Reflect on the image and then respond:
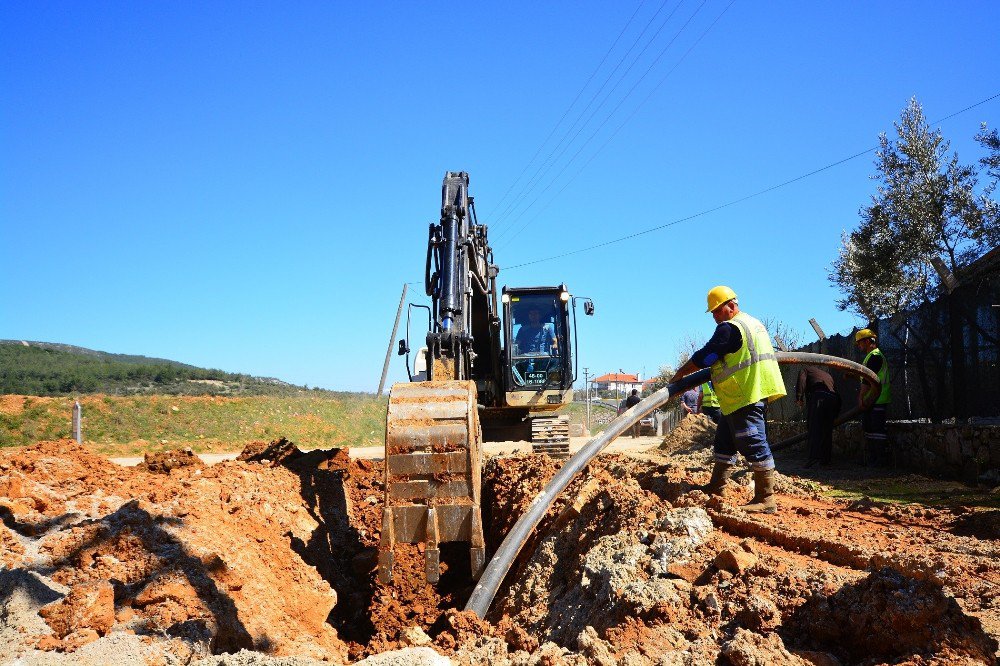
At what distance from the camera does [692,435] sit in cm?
1722

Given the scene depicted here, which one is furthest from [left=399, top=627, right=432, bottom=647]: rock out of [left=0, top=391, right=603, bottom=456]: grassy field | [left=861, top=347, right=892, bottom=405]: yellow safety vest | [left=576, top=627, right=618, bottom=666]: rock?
[left=0, top=391, right=603, bottom=456]: grassy field

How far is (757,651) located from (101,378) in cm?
6727

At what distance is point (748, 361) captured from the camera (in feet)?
20.6

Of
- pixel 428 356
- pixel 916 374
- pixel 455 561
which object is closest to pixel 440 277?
pixel 428 356

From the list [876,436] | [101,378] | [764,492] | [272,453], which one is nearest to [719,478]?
[764,492]

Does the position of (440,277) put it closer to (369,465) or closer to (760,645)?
(369,465)

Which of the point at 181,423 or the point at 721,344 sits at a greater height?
the point at 721,344

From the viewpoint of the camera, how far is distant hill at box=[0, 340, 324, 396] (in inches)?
2334

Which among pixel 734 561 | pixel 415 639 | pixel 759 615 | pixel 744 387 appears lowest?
pixel 415 639

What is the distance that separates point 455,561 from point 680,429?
1042 centimetres

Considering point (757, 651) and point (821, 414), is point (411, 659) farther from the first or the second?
point (821, 414)

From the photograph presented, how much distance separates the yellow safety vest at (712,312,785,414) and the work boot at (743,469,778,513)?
551 millimetres

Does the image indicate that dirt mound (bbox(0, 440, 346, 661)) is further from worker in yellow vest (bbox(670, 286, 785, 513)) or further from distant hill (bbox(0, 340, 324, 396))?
distant hill (bbox(0, 340, 324, 396))

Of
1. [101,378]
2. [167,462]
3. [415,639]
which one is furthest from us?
[101,378]
